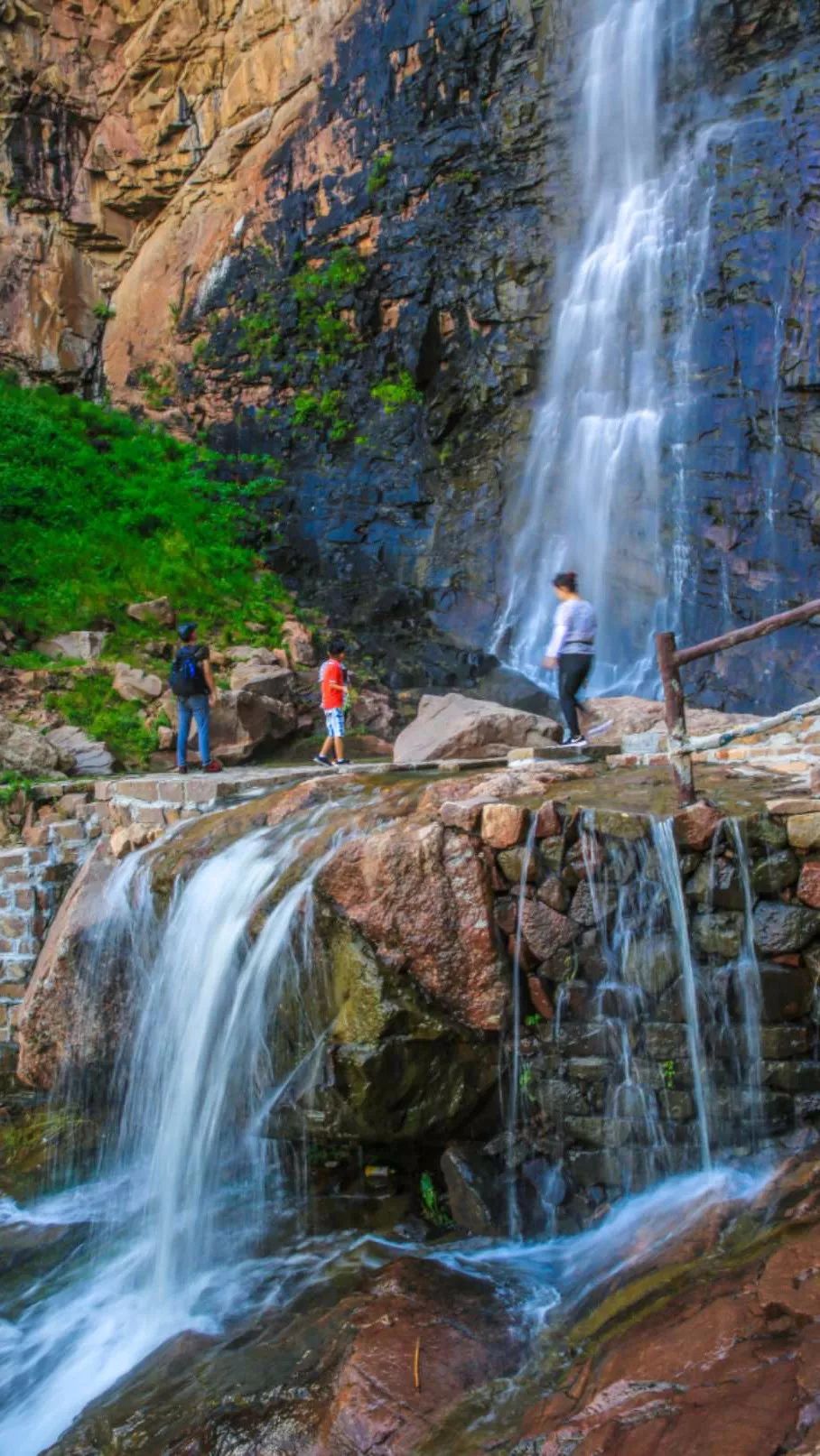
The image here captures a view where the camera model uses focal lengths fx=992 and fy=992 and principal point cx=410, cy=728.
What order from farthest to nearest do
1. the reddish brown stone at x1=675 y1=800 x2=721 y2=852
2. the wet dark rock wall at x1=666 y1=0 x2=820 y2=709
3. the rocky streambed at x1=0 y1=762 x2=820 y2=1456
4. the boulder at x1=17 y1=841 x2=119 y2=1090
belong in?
the wet dark rock wall at x1=666 y1=0 x2=820 y2=709 → the boulder at x1=17 y1=841 x2=119 y2=1090 → the reddish brown stone at x1=675 y1=800 x2=721 y2=852 → the rocky streambed at x1=0 y1=762 x2=820 y2=1456

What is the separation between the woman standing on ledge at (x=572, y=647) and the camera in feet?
25.4

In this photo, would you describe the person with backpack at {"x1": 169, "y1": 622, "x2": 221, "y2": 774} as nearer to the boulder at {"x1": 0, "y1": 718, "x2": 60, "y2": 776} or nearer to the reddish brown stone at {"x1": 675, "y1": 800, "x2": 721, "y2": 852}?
the boulder at {"x1": 0, "y1": 718, "x2": 60, "y2": 776}

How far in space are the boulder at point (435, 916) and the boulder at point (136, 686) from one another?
741 centimetres

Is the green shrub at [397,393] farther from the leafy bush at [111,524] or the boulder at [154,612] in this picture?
the boulder at [154,612]

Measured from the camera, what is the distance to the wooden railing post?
488 cm

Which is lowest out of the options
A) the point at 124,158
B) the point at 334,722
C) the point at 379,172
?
the point at 334,722

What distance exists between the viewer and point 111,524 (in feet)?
52.8

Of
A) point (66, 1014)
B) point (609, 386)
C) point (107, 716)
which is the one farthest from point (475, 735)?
point (609, 386)

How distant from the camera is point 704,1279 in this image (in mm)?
3264

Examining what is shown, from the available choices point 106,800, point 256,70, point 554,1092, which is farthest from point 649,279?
point 554,1092

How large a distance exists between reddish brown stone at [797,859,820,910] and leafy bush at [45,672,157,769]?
7865mm

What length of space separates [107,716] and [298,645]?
3.85 meters

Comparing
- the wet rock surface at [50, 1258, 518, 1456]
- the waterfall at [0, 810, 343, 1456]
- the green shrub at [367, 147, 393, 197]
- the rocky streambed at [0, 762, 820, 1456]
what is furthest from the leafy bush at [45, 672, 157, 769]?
the green shrub at [367, 147, 393, 197]

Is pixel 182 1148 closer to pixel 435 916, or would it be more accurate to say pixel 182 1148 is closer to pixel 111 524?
pixel 435 916
